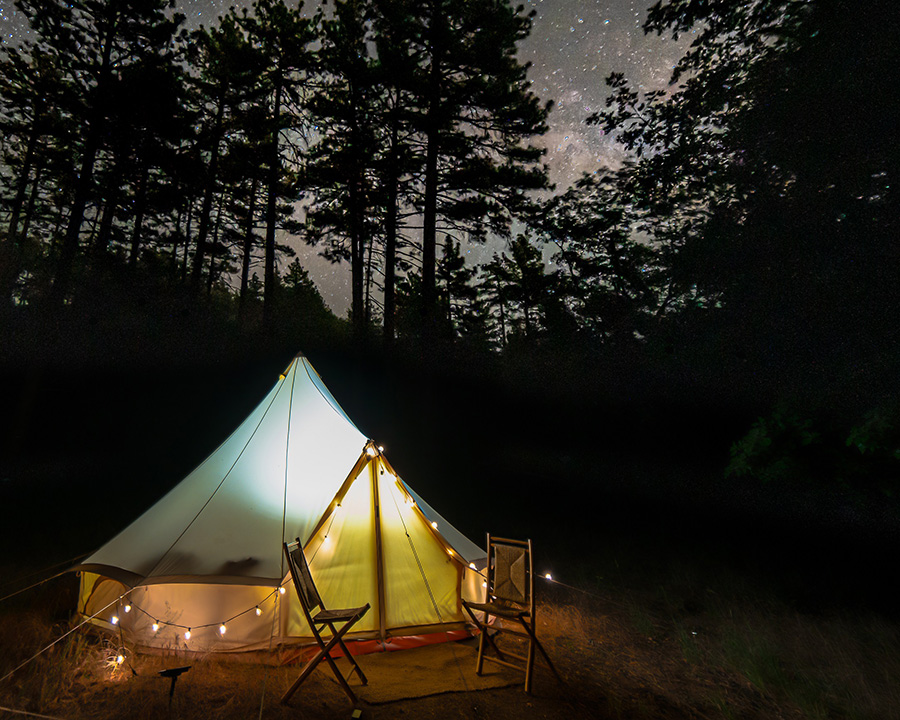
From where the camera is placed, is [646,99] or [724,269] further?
[646,99]

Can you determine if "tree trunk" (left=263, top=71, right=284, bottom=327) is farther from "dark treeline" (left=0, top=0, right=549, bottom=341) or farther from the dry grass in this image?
the dry grass

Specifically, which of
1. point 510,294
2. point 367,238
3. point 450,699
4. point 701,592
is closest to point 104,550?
point 450,699

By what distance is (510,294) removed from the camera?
15.8m

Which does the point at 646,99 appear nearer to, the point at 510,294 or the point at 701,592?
the point at 701,592

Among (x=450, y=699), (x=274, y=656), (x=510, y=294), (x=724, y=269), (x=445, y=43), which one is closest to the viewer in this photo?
(x=450, y=699)

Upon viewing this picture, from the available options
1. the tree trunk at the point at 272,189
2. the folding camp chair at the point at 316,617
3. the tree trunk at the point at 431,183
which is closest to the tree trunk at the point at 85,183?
the tree trunk at the point at 272,189

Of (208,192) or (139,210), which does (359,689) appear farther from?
(139,210)

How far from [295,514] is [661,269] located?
5706 mm

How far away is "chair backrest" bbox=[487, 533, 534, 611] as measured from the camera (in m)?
4.15

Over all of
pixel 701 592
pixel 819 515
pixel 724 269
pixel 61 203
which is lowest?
pixel 701 592

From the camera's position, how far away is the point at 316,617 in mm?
3467

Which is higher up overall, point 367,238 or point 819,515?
point 367,238

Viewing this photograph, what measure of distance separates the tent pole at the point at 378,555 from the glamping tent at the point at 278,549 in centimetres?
1

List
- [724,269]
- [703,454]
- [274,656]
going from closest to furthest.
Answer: [274,656] < [724,269] < [703,454]
